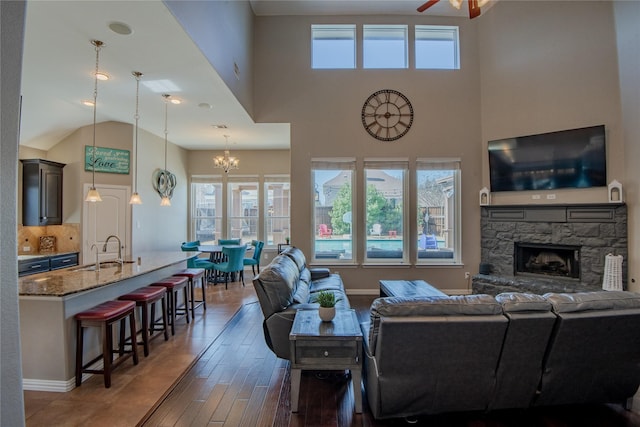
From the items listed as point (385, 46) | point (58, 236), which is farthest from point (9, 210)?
point (385, 46)

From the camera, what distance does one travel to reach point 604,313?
198 centimetres

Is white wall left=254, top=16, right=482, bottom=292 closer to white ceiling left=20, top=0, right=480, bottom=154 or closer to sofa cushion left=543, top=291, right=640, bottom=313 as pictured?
white ceiling left=20, top=0, right=480, bottom=154

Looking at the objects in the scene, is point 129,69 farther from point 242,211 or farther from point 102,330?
point 242,211

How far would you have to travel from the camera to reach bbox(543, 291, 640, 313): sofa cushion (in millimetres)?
1990

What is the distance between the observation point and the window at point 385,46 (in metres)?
5.89

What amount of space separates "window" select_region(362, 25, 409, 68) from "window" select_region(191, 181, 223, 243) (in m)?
4.77

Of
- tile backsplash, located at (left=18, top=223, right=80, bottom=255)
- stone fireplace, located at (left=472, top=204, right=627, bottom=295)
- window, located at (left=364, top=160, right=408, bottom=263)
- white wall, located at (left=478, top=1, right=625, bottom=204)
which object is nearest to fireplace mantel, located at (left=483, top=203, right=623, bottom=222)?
stone fireplace, located at (left=472, top=204, right=627, bottom=295)

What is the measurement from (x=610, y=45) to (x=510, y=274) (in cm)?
369

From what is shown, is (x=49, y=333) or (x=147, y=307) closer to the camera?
(x=49, y=333)

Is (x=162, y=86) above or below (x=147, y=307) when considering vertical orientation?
above

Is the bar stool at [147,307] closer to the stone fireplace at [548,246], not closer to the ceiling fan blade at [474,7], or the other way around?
the ceiling fan blade at [474,7]

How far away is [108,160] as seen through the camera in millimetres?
5484

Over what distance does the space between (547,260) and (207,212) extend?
295 inches

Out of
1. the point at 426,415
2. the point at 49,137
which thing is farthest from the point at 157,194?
the point at 426,415
